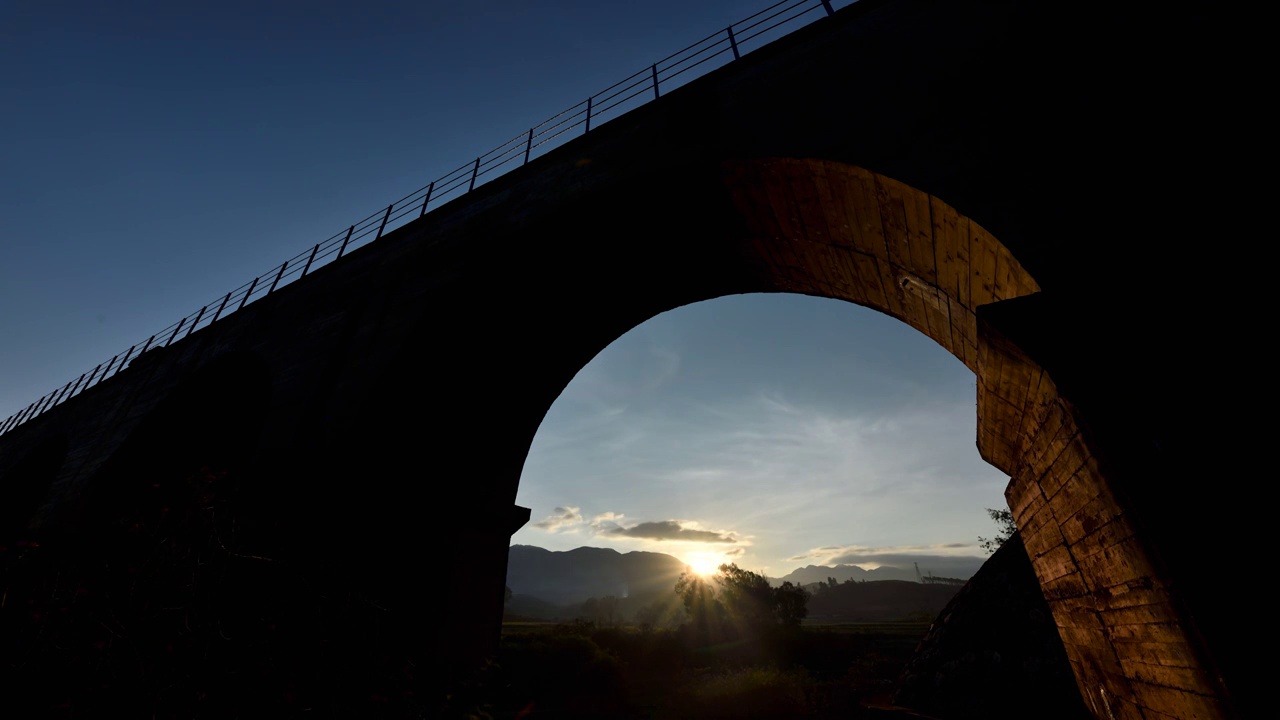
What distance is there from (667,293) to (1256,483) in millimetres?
5710

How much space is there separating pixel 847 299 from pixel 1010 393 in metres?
3.17

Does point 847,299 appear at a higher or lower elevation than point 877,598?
higher

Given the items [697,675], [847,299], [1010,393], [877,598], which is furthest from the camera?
[877,598]

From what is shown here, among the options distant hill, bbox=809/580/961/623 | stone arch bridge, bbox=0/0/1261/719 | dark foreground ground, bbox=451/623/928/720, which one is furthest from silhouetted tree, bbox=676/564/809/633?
distant hill, bbox=809/580/961/623

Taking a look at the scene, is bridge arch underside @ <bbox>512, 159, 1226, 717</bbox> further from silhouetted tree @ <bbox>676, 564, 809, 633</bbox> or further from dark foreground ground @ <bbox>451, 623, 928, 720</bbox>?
silhouetted tree @ <bbox>676, 564, 809, 633</bbox>

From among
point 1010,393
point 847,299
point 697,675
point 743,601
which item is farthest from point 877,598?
point 1010,393

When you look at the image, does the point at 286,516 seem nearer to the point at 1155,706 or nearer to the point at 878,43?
the point at 1155,706

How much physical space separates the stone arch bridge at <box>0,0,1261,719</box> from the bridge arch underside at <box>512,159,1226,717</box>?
2cm

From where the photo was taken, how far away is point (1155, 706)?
242 centimetres

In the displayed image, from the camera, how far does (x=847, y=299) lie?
6.00m

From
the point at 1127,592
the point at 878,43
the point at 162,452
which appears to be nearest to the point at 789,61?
the point at 878,43

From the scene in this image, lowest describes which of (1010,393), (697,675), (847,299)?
(697,675)

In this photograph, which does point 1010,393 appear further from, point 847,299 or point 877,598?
point 877,598

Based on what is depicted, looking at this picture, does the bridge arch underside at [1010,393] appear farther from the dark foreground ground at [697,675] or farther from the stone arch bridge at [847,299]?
the dark foreground ground at [697,675]
